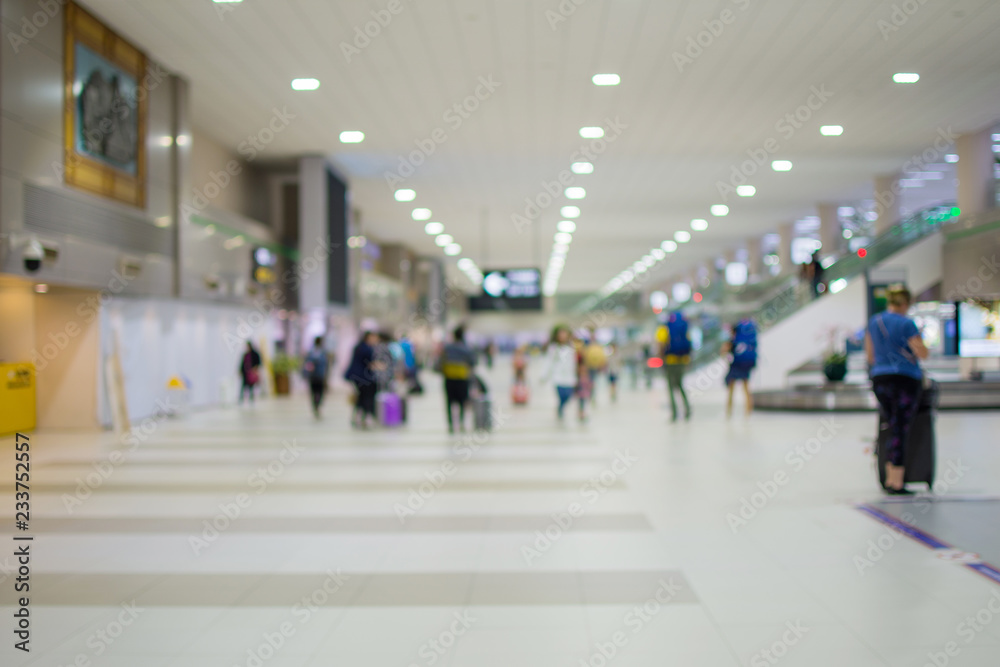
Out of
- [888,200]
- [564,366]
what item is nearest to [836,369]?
[564,366]

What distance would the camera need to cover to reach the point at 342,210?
23.7m

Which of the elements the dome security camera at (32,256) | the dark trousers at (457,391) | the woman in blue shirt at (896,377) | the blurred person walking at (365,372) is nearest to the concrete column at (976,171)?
the dark trousers at (457,391)

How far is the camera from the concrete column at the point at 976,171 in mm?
20047

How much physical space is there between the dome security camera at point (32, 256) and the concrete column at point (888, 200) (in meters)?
21.7

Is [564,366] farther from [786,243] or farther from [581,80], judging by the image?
[786,243]

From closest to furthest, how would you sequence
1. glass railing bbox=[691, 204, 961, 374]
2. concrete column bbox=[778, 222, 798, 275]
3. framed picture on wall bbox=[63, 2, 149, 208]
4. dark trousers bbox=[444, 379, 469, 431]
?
framed picture on wall bbox=[63, 2, 149, 208], dark trousers bbox=[444, 379, 469, 431], glass railing bbox=[691, 204, 961, 374], concrete column bbox=[778, 222, 798, 275]

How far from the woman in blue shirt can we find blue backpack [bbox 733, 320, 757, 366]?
809 cm

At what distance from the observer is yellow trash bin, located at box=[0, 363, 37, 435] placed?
44.0 feet

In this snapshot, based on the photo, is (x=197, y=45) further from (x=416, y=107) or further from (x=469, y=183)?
(x=469, y=183)

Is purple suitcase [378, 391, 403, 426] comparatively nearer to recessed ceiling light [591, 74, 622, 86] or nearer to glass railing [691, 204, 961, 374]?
recessed ceiling light [591, 74, 622, 86]

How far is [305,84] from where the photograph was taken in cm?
1524

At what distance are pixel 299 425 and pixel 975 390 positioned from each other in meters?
12.6

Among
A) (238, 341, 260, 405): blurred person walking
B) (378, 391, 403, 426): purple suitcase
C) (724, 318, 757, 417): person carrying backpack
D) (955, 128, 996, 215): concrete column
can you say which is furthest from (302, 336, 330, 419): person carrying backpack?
(955, 128, 996, 215): concrete column

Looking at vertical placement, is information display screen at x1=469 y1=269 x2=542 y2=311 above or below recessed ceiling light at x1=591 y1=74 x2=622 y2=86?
below
